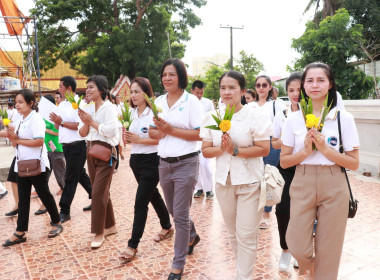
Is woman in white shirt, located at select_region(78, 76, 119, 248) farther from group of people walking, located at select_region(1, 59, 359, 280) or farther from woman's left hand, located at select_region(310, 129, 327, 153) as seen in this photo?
woman's left hand, located at select_region(310, 129, 327, 153)

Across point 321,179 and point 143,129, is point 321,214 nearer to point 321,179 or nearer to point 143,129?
point 321,179

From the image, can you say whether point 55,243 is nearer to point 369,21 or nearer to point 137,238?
point 137,238

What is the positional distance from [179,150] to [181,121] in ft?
0.91

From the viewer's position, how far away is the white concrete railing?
23.1ft

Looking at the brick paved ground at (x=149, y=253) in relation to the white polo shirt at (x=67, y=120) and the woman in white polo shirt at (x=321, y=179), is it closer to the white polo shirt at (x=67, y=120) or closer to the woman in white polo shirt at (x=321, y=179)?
the woman in white polo shirt at (x=321, y=179)

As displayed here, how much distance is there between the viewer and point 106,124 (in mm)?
3793

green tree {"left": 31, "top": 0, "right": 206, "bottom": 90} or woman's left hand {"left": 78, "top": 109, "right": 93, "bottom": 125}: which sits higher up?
green tree {"left": 31, "top": 0, "right": 206, "bottom": 90}

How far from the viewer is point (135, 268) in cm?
331

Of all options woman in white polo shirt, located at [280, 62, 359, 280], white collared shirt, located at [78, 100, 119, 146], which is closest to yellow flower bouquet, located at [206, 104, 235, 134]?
woman in white polo shirt, located at [280, 62, 359, 280]

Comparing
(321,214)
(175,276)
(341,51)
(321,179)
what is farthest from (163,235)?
(341,51)

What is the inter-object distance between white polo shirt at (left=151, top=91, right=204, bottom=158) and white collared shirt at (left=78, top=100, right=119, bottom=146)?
2.86 ft

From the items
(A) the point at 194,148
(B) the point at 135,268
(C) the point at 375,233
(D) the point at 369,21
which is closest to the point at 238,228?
(A) the point at 194,148

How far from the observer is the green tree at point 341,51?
12.0 metres

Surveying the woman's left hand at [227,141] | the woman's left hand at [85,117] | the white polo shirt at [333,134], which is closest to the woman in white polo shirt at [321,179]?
the white polo shirt at [333,134]
